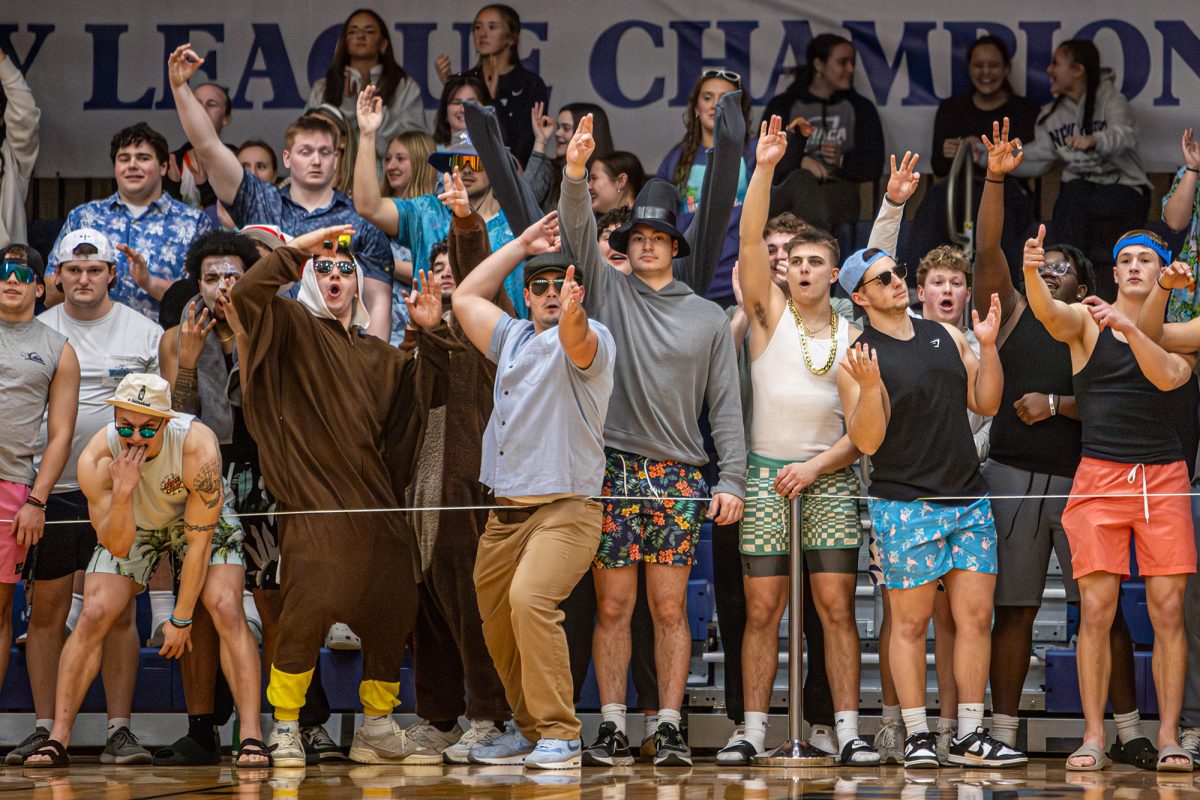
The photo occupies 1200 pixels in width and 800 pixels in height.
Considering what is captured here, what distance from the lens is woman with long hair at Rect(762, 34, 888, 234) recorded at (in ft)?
26.1

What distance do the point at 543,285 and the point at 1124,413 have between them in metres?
1.98

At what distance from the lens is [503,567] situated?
17.5 ft

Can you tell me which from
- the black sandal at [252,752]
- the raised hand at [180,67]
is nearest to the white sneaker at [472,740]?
the black sandal at [252,752]

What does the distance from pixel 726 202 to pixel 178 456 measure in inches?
83.0

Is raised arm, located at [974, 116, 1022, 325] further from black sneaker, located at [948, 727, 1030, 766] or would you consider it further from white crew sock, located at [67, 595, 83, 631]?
white crew sock, located at [67, 595, 83, 631]

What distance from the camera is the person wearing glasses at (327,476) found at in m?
5.46

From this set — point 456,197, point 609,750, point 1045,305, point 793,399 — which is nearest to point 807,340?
point 793,399

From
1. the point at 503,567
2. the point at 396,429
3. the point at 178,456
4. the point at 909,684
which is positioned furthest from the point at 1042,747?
the point at 178,456

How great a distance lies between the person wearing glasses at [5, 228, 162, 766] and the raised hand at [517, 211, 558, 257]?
1715mm

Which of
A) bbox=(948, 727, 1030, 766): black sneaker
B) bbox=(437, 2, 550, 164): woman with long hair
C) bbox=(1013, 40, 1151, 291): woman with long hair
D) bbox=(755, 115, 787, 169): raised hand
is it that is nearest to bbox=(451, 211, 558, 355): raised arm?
bbox=(755, 115, 787, 169): raised hand

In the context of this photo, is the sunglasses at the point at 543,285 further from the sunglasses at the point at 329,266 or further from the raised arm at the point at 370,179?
the raised arm at the point at 370,179

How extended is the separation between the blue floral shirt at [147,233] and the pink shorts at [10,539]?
118 centimetres

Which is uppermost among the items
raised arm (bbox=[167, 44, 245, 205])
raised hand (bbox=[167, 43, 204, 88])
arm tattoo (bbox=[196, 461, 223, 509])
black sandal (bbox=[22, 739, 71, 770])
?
raised hand (bbox=[167, 43, 204, 88])

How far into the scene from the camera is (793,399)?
5.58 m
